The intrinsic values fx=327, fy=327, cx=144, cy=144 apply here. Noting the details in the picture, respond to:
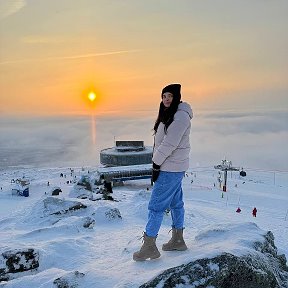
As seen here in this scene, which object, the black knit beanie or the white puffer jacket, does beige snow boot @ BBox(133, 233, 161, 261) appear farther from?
the black knit beanie

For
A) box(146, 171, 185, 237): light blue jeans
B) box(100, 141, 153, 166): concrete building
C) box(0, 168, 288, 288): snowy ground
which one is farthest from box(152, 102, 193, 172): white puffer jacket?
box(100, 141, 153, 166): concrete building

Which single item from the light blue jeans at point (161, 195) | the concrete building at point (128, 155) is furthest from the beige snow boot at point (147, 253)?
the concrete building at point (128, 155)

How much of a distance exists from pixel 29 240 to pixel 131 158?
36.3m

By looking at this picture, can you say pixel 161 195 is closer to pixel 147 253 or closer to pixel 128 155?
pixel 147 253

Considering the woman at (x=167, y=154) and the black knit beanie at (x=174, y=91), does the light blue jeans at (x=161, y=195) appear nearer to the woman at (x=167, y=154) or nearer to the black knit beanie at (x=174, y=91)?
the woman at (x=167, y=154)

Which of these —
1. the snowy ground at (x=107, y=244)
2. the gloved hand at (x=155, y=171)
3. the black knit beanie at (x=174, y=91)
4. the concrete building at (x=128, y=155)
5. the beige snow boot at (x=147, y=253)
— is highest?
the black knit beanie at (x=174, y=91)

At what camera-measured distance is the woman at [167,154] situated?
14.8 ft

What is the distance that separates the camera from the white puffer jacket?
4488 millimetres

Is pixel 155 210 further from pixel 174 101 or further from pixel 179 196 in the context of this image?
pixel 174 101

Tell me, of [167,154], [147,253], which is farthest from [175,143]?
[147,253]

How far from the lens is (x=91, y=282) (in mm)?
4262

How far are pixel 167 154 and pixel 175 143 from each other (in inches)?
7.4

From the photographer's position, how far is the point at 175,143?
4488mm

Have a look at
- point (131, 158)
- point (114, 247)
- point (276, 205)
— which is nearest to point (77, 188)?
point (114, 247)
